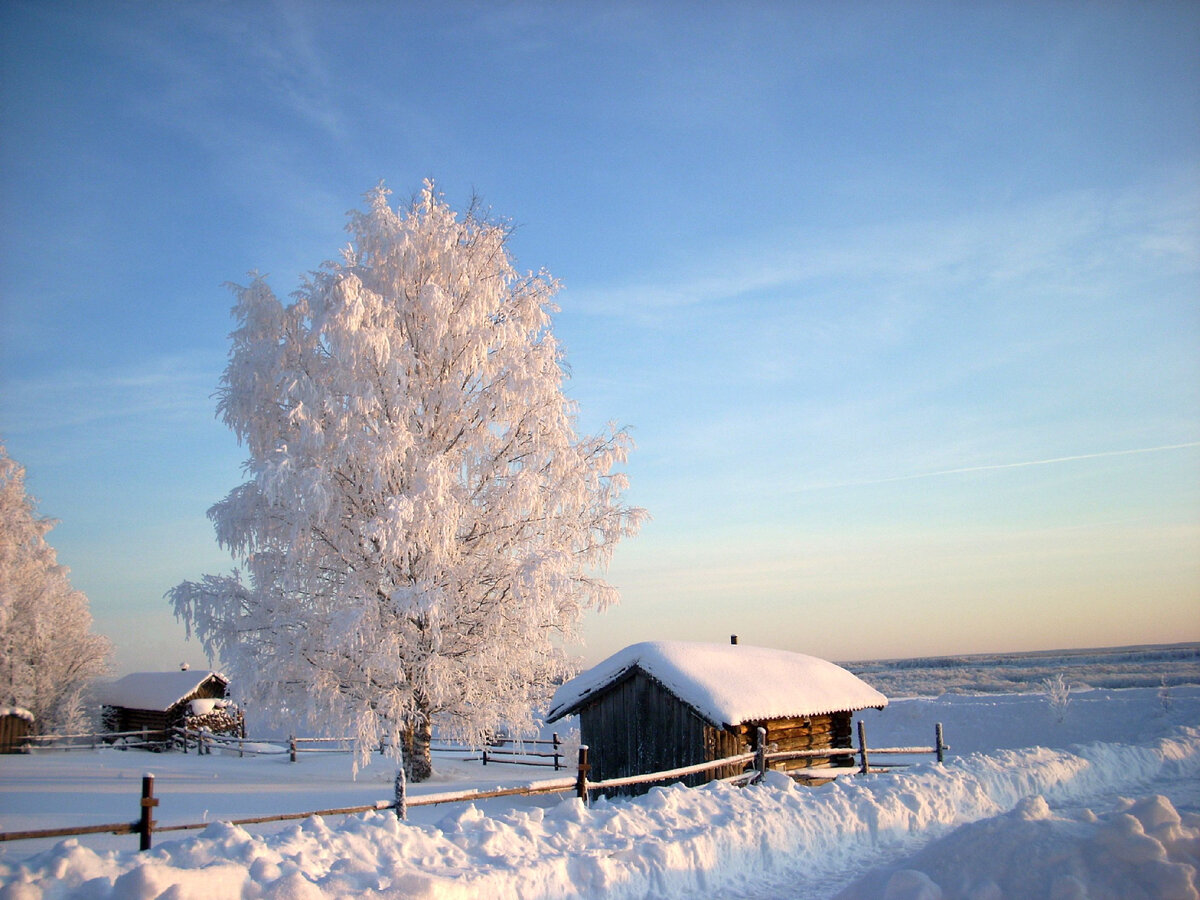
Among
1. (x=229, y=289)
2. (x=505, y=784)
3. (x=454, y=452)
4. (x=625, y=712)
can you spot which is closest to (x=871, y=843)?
(x=625, y=712)

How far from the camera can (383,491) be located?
14.0 metres

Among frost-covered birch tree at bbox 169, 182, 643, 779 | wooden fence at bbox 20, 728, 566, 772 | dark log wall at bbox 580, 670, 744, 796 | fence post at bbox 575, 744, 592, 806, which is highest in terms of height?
frost-covered birch tree at bbox 169, 182, 643, 779

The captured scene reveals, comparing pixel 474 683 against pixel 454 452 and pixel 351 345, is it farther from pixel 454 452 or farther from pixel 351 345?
pixel 351 345

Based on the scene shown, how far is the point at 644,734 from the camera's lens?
15.7 m

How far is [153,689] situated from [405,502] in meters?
29.8

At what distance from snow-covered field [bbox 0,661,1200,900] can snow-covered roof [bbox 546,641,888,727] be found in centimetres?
261

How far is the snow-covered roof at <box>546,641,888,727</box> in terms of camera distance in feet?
46.9

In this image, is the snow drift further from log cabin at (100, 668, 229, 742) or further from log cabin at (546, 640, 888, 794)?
Result: log cabin at (100, 668, 229, 742)

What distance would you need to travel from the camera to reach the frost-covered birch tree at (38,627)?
26.6m

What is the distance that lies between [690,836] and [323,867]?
4.09 m

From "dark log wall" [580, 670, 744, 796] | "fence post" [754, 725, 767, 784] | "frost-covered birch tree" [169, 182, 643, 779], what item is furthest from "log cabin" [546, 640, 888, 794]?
"frost-covered birch tree" [169, 182, 643, 779]

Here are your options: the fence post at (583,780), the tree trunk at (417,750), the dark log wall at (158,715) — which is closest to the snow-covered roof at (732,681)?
the tree trunk at (417,750)

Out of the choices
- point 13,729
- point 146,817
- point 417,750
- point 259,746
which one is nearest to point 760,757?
point 417,750

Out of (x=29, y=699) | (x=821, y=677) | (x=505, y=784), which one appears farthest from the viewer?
(x=29, y=699)
